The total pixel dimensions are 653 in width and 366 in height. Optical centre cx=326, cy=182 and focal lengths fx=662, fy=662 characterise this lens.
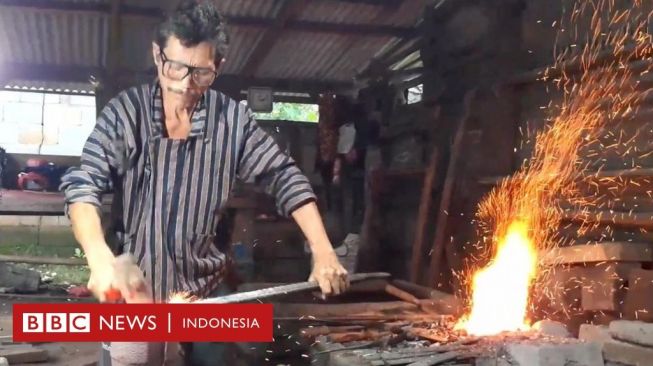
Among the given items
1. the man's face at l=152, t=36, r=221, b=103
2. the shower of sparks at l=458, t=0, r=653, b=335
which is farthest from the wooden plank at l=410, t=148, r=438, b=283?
the man's face at l=152, t=36, r=221, b=103

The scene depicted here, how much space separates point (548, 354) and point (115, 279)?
159 centimetres

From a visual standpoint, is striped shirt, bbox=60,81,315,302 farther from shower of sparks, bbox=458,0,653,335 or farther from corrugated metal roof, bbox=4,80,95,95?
corrugated metal roof, bbox=4,80,95,95

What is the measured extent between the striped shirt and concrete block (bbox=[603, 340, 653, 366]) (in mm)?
1600

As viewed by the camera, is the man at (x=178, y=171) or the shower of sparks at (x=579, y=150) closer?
the man at (x=178, y=171)

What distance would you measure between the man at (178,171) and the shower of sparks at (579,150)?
1.51m

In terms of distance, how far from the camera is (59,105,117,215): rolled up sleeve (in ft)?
5.29

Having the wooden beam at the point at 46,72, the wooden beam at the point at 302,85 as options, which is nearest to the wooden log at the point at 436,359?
the wooden beam at the point at 302,85

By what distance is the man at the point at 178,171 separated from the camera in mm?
1657

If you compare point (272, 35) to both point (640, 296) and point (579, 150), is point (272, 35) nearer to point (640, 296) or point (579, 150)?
point (579, 150)

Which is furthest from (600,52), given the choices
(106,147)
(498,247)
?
(106,147)

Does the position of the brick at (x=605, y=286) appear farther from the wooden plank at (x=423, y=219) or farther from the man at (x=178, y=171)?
the man at (x=178, y=171)

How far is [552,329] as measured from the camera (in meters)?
2.89

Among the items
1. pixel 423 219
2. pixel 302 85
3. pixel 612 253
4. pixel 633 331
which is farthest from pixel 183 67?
pixel 302 85

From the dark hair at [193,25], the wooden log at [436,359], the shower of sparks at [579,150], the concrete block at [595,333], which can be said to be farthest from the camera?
the shower of sparks at [579,150]
